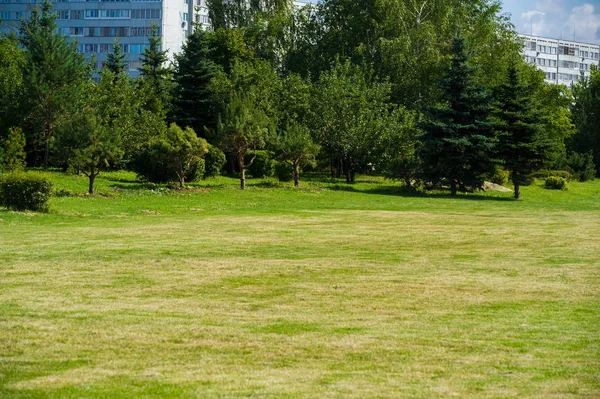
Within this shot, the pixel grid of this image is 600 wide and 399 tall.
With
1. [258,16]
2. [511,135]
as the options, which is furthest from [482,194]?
[258,16]

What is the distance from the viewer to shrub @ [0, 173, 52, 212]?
28.9 metres

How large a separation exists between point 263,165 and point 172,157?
11.3 meters

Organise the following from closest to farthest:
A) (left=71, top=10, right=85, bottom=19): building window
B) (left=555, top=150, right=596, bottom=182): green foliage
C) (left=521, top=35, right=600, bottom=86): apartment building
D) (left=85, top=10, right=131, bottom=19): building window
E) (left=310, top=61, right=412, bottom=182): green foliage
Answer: (left=310, top=61, right=412, bottom=182): green foliage
(left=555, top=150, right=596, bottom=182): green foliage
(left=85, top=10, right=131, bottom=19): building window
(left=71, top=10, right=85, bottom=19): building window
(left=521, top=35, right=600, bottom=86): apartment building

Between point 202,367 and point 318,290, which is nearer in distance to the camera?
point 202,367

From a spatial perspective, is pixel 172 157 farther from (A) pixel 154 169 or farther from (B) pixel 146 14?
(B) pixel 146 14

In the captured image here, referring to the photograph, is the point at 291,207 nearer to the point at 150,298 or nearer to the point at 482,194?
the point at 482,194

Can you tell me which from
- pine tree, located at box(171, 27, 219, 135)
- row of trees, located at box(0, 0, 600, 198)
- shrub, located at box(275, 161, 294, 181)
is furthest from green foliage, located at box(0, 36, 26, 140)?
shrub, located at box(275, 161, 294, 181)

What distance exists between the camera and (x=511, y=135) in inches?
1962

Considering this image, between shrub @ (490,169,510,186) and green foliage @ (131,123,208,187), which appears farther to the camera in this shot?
shrub @ (490,169,510,186)

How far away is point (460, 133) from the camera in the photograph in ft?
166

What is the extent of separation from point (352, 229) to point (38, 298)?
47.7 feet

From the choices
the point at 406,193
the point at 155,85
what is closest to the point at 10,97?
the point at 155,85

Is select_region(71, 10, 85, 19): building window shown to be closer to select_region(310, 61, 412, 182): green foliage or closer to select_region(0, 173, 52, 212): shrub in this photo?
select_region(310, 61, 412, 182): green foliage

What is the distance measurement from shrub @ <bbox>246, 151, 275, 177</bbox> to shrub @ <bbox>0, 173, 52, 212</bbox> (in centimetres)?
2355
